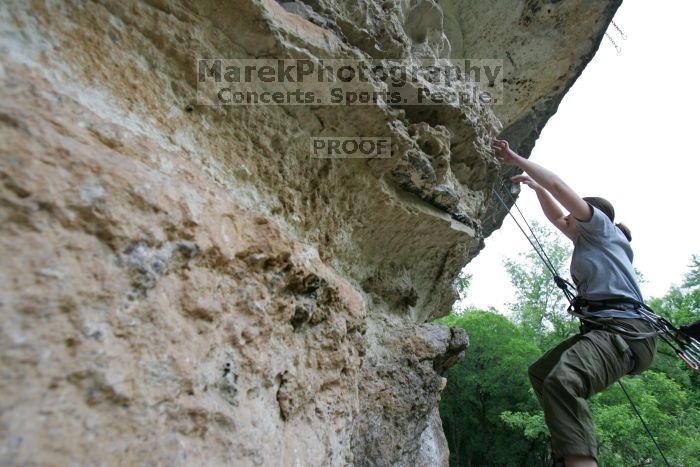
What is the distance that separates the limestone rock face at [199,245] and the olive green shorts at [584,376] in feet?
2.92

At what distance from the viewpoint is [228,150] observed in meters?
1.93

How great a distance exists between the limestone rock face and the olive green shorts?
89 cm

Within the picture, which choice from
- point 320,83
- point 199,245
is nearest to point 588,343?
point 320,83

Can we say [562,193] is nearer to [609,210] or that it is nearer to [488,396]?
[609,210]

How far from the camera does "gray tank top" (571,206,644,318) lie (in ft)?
9.11

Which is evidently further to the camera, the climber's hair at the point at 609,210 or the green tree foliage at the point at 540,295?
the green tree foliage at the point at 540,295

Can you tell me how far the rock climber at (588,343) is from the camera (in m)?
2.34

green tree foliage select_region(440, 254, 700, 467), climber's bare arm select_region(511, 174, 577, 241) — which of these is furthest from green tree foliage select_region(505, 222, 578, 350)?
climber's bare arm select_region(511, 174, 577, 241)

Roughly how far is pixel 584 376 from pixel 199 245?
7.93 ft

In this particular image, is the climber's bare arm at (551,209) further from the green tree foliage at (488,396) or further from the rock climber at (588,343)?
the green tree foliage at (488,396)

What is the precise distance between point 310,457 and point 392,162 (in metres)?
1.82

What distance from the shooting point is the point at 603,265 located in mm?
2902

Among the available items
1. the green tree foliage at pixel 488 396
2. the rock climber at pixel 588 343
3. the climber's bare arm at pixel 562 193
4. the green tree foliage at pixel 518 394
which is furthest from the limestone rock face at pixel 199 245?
the green tree foliage at pixel 488 396

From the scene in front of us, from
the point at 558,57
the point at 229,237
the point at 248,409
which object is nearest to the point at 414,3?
the point at 558,57
